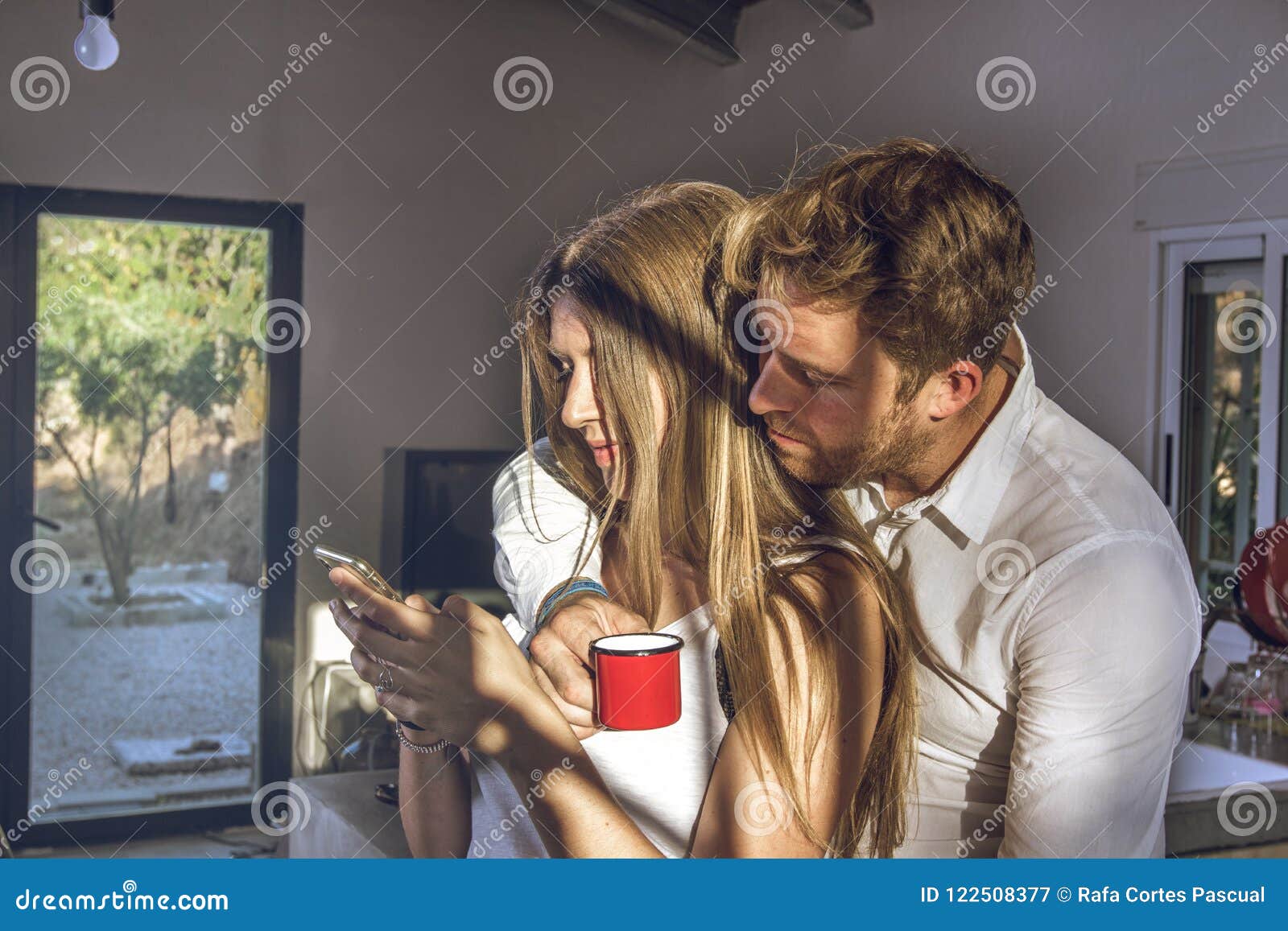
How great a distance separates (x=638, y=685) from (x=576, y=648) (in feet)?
0.43

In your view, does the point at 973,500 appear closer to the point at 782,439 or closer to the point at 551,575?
the point at 782,439

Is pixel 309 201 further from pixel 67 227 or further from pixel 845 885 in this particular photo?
pixel 845 885

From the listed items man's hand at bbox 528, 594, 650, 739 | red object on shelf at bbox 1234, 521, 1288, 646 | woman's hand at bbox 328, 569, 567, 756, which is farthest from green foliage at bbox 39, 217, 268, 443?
red object on shelf at bbox 1234, 521, 1288, 646

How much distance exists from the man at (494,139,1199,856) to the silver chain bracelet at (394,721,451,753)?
0.77 ft

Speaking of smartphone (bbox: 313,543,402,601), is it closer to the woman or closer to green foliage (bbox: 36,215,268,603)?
the woman

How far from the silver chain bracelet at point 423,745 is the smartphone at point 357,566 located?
211mm

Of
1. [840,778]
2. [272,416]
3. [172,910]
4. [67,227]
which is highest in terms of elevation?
[67,227]

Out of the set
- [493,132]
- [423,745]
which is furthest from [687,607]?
[493,132]

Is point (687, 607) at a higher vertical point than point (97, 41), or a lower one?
lower

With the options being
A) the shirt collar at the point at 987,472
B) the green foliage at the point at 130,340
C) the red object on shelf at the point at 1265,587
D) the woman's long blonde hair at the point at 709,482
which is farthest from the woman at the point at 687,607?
the red object on shelf at the point at 1265,587

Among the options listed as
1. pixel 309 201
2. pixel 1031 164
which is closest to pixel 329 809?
pixel 309 201

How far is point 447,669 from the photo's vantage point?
1.84 metres

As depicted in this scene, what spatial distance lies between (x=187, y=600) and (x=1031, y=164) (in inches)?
65.5

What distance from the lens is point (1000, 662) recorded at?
1666 mm
